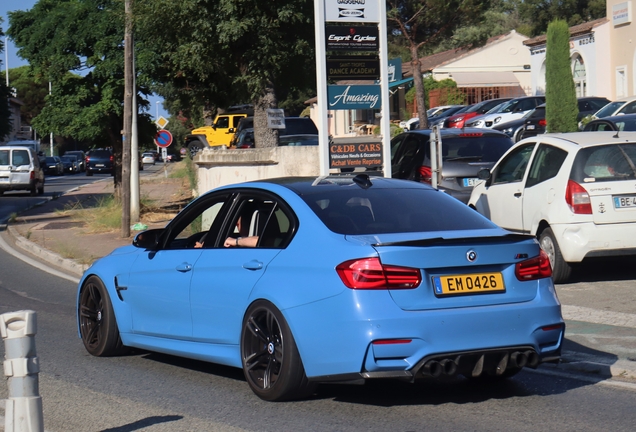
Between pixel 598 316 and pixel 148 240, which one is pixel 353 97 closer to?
pixel 598 316

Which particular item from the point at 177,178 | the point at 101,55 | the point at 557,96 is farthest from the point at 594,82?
the point at 101,55

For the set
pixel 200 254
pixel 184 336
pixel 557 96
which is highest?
pixel 557 96

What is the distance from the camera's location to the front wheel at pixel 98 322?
8.07m

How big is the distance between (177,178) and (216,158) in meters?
26.8

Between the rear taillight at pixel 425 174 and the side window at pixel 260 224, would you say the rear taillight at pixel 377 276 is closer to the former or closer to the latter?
the side window at pixel 260 224

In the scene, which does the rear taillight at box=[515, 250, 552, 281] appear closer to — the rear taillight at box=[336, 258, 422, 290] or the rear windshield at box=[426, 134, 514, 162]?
the rear taillight at box=[336, 258, 422, 290]

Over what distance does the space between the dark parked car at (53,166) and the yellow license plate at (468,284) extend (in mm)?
60685

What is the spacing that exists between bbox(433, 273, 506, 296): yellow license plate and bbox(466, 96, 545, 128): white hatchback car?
28.6 meters

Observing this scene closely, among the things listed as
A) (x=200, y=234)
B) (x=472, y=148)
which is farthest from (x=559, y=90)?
(x=200, y=234)

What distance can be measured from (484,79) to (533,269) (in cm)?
5594

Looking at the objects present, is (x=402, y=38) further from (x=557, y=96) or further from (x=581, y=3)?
(x=581, y=3)

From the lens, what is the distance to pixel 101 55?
24.8 meters

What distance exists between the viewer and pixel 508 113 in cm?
3544

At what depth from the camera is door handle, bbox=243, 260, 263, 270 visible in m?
6.39
